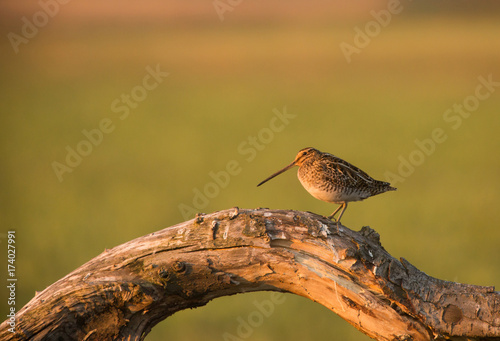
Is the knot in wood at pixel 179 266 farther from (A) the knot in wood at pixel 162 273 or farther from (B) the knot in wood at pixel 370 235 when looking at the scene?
(B) the knot in wood at pixel 370 235

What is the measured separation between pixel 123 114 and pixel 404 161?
23.2 meters

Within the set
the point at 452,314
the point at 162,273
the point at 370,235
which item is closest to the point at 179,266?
the point at 162,273

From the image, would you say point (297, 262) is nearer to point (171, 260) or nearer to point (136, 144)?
point (171, 260)

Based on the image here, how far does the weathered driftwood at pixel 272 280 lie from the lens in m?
6.26

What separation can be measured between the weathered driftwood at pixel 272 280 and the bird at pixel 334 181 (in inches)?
54.4

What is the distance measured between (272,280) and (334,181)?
1.90 metres

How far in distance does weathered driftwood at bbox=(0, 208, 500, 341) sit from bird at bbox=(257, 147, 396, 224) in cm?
138

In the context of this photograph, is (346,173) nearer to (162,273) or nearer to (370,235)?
(370,235)

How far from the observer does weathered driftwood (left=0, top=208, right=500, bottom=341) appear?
6.26 metres

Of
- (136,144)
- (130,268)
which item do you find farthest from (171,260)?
(136,144)

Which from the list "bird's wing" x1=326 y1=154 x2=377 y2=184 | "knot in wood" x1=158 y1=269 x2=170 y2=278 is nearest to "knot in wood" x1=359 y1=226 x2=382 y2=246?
"bird's wing" x1=326 y1=154 x2=377 y2=184

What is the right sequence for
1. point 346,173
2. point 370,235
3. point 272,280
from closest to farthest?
point 272,280, point 370,235, point 346,173

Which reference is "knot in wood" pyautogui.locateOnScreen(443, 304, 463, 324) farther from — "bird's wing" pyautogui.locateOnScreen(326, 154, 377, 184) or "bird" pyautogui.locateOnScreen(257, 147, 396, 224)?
"bird's wing" pyautogui.locateOnScreen(326, 154, 377, 184)

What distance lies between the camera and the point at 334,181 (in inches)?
307
